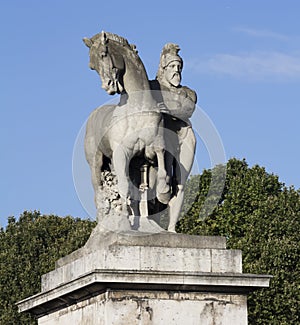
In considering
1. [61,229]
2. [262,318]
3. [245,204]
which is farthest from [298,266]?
[61,229]

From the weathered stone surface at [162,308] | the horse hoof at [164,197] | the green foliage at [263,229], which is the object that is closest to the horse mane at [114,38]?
the horse hoof at [164,197]

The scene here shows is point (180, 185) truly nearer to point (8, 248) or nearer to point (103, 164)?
point (103, 164)

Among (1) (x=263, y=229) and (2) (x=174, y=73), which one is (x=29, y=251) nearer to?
(1) (x=263, y=229)

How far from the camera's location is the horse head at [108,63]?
51.9 feet

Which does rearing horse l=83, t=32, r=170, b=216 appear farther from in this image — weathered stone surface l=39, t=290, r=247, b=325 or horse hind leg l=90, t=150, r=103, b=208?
weathered stone surface l=39, t=290, r=247, b=325

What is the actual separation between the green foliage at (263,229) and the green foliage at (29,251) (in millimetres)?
5132

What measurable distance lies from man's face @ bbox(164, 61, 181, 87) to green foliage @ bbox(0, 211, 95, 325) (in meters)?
24.4

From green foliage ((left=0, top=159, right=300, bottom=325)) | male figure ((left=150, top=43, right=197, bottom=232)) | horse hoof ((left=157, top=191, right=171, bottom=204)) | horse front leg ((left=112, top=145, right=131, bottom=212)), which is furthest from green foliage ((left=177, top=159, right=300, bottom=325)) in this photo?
horse front leg ((left=112, top=145, right=131, bottom=212))

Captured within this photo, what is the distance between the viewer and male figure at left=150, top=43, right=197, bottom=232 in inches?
635

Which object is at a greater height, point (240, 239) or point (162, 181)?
point (240, 239)

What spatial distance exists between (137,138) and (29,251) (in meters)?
28.2

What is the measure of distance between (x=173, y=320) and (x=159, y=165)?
2.18 m

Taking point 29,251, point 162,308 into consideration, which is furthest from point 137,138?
point 29,251

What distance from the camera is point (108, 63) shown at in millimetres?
15867
